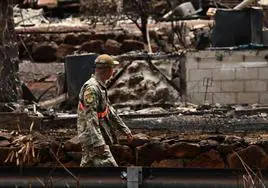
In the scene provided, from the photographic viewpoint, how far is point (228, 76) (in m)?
13.0

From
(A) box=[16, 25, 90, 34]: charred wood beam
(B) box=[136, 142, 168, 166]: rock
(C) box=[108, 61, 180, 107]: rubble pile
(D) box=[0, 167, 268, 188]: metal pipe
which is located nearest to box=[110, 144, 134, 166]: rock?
(B) box=[136, 142, 168, 166]: rock

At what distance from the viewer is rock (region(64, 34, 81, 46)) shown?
63.7ft

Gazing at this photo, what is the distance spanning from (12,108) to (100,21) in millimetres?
10687

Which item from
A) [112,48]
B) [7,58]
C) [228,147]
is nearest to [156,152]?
[228,147]

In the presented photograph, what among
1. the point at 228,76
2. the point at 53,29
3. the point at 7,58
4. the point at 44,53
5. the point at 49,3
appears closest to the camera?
the point at 7,58

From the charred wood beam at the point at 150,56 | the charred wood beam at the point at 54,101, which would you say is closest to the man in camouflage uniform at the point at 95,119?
the charred wood beam at the point at 54,101

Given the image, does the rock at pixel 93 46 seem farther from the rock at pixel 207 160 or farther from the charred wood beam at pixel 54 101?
the rock at pixel 207 160

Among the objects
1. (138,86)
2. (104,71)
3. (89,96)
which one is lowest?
(138,86)

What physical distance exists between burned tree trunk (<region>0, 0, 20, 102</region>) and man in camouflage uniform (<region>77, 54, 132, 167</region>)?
517 centimetres

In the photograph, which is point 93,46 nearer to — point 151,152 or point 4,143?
point 4,143

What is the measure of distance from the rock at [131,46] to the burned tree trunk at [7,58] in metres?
6.88

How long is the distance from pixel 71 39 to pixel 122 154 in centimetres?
1290

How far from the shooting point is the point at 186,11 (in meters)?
21.7

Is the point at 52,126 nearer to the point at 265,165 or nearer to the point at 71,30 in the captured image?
the point at 265,165
